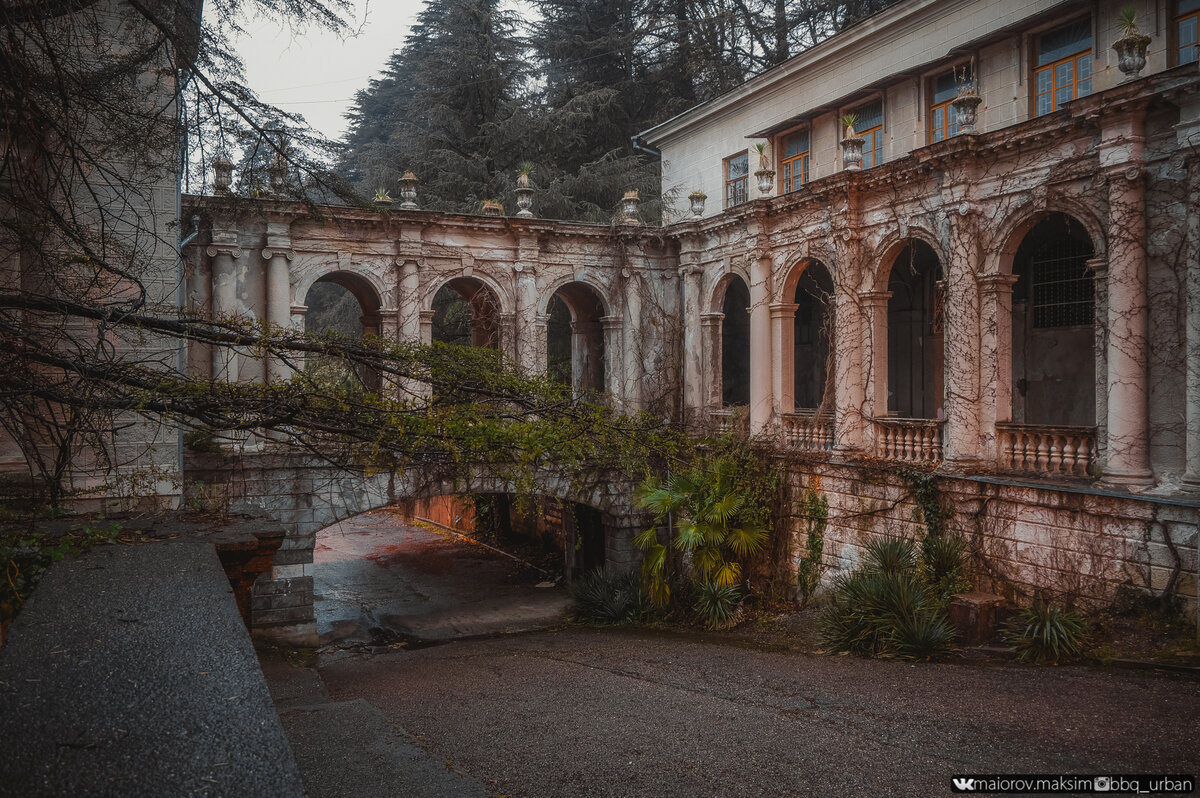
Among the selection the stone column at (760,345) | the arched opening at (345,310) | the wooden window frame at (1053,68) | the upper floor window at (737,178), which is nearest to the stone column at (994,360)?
the wooden window frame at (1053,68)

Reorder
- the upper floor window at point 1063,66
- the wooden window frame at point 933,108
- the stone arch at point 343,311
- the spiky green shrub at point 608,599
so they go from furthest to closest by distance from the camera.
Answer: the spiky green shrub at point 608,599
the wooden window frame at point 933,108
the upper floor window at point 1063,66
the stone arch at point 343,311

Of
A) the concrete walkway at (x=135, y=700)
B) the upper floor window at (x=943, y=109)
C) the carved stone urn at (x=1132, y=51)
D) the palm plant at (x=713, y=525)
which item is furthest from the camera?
the upper floor window at (x=943, y=109)

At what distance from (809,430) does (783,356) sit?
181 cm

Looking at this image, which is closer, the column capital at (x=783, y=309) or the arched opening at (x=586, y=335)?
the column capital at (x=783, y=309)

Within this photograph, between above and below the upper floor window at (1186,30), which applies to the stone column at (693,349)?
below

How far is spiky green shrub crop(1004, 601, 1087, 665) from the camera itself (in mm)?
10180

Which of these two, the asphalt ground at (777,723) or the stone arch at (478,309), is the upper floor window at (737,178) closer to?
the stone arch at (478,309)

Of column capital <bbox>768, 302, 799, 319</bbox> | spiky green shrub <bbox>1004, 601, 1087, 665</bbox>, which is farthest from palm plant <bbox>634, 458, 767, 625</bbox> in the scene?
spiky green shrub <bbox>1004, 601, 1087, 665</bbox>

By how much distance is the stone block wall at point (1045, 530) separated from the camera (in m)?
10.2

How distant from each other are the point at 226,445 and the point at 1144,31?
16.3 m

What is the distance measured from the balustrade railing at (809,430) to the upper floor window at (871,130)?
17.6ft

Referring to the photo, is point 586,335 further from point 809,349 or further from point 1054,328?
point 1054,328

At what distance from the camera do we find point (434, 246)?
17.6 metres

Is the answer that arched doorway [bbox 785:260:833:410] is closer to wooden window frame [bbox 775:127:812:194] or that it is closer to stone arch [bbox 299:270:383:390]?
wooden window frame [bbox 775:127:812:194]
